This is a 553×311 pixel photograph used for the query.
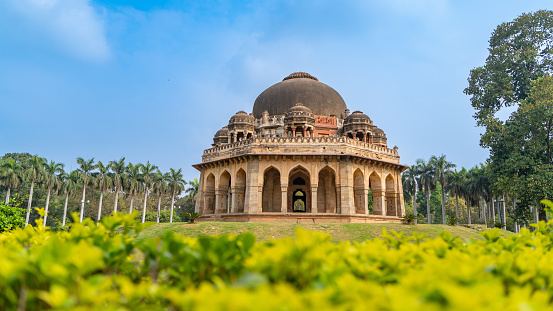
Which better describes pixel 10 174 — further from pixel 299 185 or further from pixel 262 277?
pixel 262 277

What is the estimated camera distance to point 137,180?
40438 millimetres

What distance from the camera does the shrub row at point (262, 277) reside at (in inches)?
57.5

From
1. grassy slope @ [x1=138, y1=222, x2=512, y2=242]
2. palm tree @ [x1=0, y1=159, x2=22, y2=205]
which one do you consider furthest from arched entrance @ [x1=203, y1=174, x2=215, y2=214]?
palm tree @ [x1=0, y1=159, x2=22, y2=205]

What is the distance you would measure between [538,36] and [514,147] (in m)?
8.73

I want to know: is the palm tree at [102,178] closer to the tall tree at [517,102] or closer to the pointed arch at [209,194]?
the pointed arch at [209,194]

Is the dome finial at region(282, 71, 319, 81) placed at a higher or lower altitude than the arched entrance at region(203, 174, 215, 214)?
higher

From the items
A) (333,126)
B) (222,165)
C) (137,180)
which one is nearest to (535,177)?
(333,126)

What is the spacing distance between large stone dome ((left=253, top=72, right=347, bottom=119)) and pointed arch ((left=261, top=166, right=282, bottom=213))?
16.2 ft

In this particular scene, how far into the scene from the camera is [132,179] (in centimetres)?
3975

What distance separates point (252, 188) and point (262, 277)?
21437mm

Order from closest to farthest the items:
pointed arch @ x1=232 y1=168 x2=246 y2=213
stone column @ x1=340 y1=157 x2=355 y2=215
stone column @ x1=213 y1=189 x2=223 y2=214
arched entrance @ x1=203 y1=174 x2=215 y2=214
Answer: stone column @ x1=340 y1=157 x2=355 y2=215
pointed arch @ x1=232 y1=168 x2=246 y2=213
stone column @ x1=213 y1=189 x2=223 y2=214
arched entrance @ x1=203 y1=174 x2=215 y2=214

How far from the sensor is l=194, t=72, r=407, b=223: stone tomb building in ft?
75.4

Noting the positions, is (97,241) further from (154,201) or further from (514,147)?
(154,201)

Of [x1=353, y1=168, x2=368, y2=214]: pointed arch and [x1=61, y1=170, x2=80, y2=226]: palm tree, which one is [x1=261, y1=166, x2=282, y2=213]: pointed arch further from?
[x1=61, y1=170, x2=80, y2=226]: palm tree
